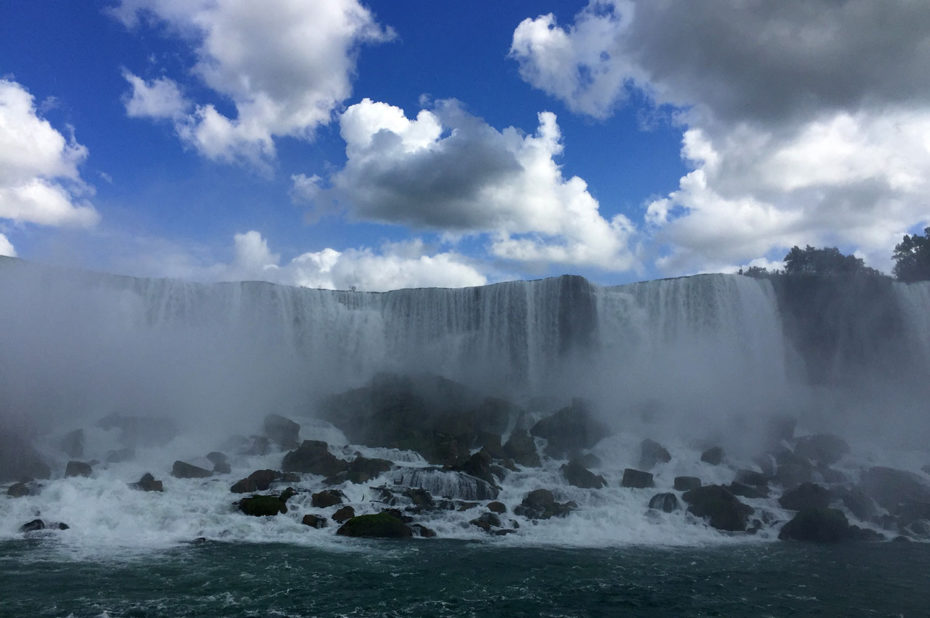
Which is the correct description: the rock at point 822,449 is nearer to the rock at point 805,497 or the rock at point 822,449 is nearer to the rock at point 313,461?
the rock at point 805,497

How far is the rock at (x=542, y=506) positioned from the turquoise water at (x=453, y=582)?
3434mm

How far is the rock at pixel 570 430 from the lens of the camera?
1136 inches

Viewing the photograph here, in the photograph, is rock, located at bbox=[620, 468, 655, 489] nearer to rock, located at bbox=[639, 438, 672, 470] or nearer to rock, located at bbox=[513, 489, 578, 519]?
rock, located at bbox=[639, 438, 672, 470]

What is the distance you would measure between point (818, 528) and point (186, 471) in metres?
20.9

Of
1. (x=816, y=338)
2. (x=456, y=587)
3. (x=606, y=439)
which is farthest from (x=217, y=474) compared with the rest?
(x=816, y=338)

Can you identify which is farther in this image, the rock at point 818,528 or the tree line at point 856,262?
the tree line at point 856,262

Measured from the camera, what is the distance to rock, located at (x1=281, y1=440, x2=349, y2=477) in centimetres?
2438

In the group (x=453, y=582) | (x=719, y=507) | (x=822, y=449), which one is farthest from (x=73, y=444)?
(x=822, y=449)

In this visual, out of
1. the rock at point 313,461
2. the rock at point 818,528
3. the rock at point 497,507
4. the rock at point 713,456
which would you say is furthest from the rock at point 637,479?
the rock at point 313,461

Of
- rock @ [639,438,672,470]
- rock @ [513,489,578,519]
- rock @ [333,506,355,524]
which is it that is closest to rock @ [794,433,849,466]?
rock @ [639,438,672,470]

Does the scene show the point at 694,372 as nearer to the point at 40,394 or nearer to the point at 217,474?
the point at 217,474

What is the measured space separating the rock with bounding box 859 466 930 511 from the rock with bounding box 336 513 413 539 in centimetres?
1710

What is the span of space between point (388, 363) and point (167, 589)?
2364cm

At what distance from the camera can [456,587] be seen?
13781 millimetres
